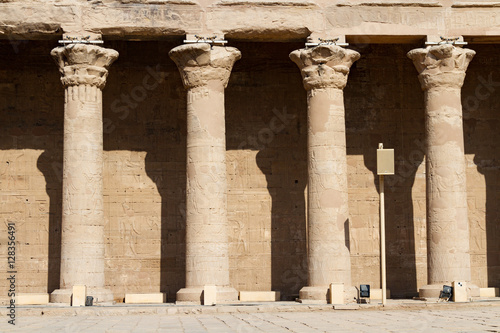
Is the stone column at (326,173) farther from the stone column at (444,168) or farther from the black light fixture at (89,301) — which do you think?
the black light fixture at (89,301)

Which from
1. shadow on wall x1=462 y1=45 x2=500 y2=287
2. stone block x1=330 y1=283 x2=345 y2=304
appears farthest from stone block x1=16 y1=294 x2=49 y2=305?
shadow on wall x1=462 y1=45 x2=500 y2=287

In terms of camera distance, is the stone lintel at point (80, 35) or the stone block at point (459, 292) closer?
the stone block at point (459, 292)

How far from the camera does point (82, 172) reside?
92.3 feet

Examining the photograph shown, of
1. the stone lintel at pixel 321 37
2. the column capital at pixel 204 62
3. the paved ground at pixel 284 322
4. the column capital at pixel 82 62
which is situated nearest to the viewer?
the paved ground at pixel 284 322

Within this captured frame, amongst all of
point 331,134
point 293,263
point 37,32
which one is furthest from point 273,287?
point 37,32

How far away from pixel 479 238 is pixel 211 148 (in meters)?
12.0

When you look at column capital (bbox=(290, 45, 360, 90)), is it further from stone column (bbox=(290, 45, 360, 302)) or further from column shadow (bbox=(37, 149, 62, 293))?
column shadow (bbox=(37, 149, 62, 293))

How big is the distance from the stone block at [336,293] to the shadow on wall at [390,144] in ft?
19.9

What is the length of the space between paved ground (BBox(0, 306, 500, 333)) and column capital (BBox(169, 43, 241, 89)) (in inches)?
365

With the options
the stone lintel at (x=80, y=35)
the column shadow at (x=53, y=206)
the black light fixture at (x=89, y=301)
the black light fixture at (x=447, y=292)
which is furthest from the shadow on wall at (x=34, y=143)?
the black light fixture at (x=447, y=292)

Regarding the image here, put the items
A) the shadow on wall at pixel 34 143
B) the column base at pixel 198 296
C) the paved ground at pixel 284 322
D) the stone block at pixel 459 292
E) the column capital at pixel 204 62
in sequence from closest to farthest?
the paved ground at pixel 284 322 → the stone block at pixel 459 292 → the column base at pixel 198 296 → the column capital at pixel 204 62 → the shadow on wall at pixel 34 143

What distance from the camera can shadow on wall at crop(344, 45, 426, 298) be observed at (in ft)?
109

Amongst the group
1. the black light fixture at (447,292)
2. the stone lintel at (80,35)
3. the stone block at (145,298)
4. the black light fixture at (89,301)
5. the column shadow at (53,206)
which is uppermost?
the stone lintel at (80,35)

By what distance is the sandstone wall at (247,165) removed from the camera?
32500 mm
